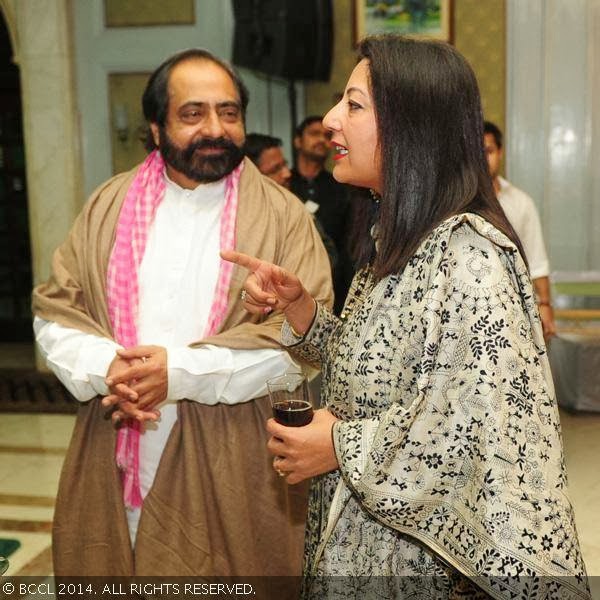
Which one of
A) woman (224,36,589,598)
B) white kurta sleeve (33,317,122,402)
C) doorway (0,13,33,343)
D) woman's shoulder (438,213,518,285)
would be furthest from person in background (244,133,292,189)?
doorway (0,13,33,343)

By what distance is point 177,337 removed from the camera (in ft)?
7.27

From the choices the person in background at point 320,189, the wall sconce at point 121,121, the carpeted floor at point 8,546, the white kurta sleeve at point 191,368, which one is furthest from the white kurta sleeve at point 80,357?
the wall sconce at point 121,121

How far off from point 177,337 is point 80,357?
267 mm

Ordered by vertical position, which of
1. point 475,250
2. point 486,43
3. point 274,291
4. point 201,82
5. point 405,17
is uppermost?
point 405,17

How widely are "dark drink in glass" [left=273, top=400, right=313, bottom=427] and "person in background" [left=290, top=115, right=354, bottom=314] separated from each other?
3.13m

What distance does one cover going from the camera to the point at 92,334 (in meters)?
2.16

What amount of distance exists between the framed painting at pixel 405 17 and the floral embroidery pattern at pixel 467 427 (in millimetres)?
5443

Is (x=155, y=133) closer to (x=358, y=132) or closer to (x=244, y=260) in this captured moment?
(x=244, y=260)

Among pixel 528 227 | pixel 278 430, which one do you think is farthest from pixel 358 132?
pixel 528 227

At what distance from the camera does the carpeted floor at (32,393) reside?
5980 millimetres

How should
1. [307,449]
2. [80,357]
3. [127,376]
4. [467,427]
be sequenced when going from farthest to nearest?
1. [80,357]
2. [127,376]
3. [307,449]
4. [467,427]

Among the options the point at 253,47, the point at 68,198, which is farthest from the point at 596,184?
the point at 68,198

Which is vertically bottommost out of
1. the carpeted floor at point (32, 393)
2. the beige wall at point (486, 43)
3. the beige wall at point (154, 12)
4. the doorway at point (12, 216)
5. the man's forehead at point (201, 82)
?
the carpeted floor at point (32, 393)

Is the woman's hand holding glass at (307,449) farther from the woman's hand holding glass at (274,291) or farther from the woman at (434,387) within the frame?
the woman's hand holding glass at (274,291)
